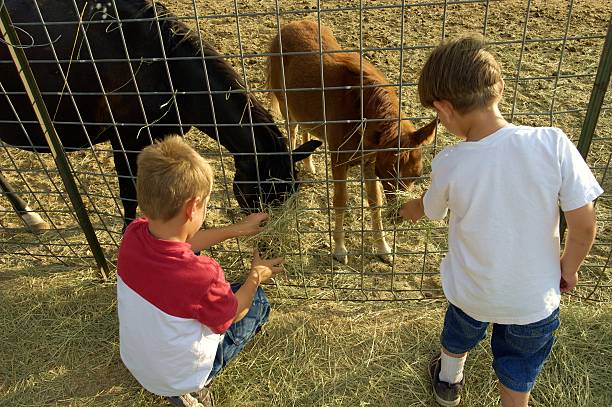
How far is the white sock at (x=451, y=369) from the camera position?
2.66 m

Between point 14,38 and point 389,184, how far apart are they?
2407 millimetres

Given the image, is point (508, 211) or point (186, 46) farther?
point (186, 46)

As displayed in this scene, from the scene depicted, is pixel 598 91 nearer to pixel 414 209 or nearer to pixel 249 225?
pixel 414 209

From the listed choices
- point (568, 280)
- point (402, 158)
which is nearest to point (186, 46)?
point (402, 158)

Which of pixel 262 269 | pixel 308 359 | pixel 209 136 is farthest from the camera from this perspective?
pixel 209 136

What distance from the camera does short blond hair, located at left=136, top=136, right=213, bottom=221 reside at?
2039 mm

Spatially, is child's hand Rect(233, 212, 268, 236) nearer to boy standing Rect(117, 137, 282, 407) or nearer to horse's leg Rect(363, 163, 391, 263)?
boy standing Rect(117, 137, 282, 407)

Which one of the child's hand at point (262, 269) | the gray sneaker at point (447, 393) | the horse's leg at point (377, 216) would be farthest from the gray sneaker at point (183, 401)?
the horse's leg at point (377, 216)

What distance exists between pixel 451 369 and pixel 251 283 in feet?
3.85

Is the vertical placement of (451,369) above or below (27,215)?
above

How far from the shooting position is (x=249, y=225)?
287cm

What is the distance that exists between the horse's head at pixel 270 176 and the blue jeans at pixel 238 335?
0.67m

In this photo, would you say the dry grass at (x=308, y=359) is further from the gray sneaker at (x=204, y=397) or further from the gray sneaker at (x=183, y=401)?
the gray sneaker at (x=183, y=401)

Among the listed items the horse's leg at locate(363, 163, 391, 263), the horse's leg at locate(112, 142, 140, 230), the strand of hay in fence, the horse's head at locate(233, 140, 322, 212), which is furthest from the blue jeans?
the horse's leg at locate(112, 142, 140, 230)
